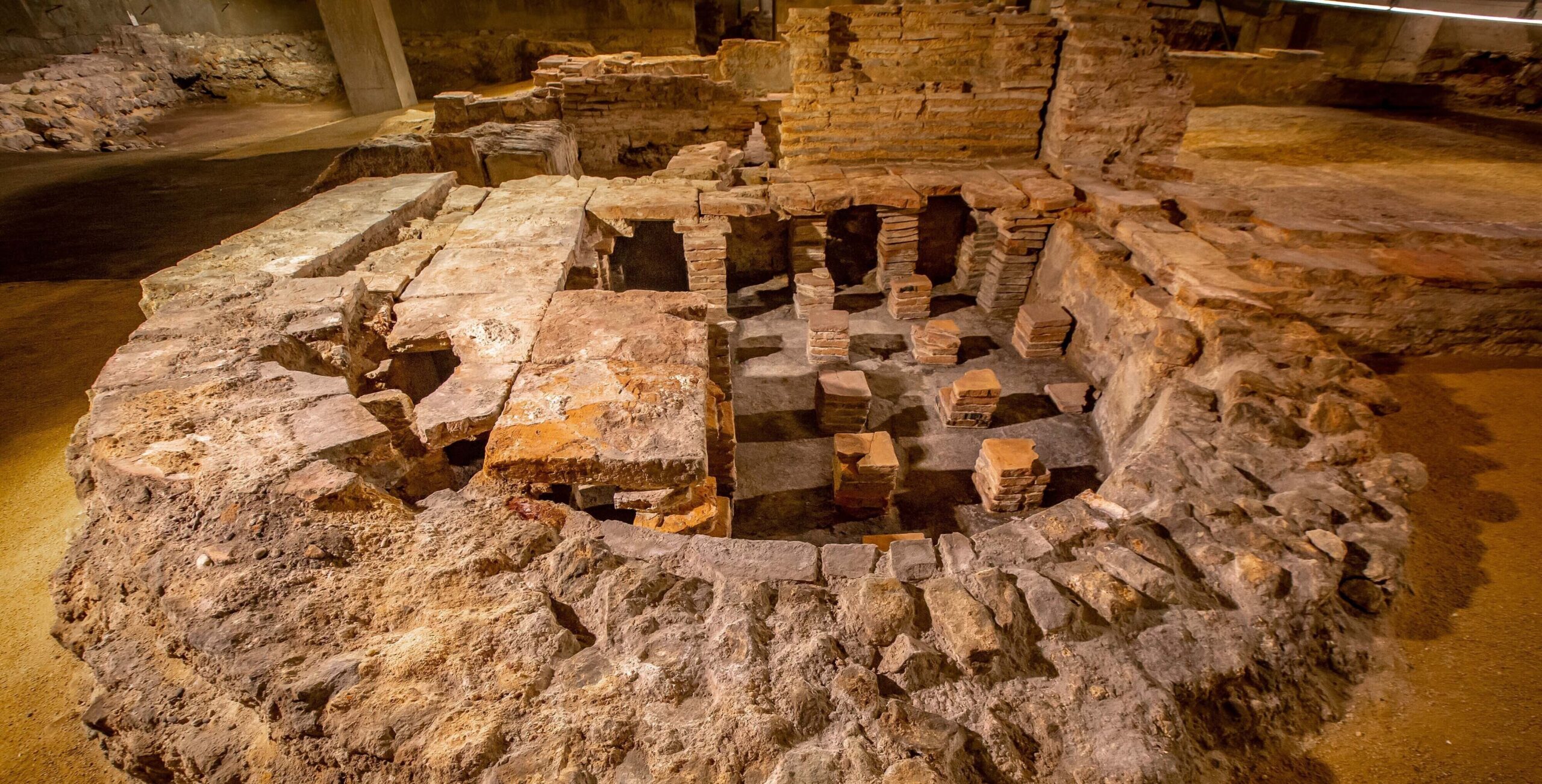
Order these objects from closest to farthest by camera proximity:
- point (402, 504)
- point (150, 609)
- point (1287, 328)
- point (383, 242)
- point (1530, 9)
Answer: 1. point (150, 609)
2. point (402, 504)
3. point (1287, 328)
4. point (1530, 9)
5. point (383, 242)

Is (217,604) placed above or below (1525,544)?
above

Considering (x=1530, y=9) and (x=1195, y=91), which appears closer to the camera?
(x=1530, y=9)

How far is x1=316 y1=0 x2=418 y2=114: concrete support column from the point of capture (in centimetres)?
1074

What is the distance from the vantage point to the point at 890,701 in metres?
1.65

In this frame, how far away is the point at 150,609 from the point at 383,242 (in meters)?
3.13

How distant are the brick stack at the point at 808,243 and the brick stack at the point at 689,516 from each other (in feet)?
13.1

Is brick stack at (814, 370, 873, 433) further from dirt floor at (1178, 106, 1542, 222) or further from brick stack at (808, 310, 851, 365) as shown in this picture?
dirt floor at (1178, 106, 1542, 222)

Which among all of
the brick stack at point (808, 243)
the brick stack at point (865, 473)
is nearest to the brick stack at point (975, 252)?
the brick stack at point (808, 243)

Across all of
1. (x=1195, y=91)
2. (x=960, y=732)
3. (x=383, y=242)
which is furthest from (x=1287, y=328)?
(x=1195, y=91)

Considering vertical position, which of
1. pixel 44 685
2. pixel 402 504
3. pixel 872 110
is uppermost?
pixel 872 110

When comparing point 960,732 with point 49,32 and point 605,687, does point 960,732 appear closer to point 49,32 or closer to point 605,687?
point 605,687

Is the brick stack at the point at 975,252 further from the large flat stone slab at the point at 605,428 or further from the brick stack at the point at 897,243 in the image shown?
the large flat stone slab at the point at 605,428

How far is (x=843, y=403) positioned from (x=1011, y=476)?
4.17 feet

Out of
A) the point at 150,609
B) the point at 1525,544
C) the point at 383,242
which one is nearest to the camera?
the point at 150,609
